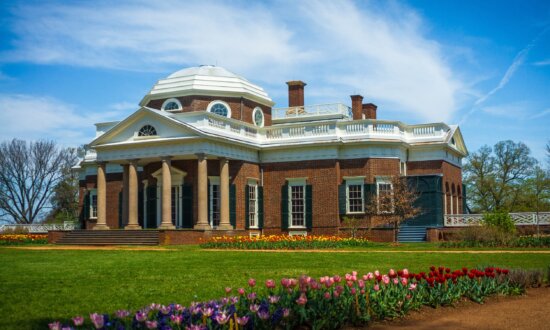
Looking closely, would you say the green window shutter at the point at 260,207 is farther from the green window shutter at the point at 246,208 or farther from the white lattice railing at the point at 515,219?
the white lattice railing at the point at 515,219

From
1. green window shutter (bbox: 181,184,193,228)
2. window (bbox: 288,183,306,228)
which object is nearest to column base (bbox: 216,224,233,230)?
green window shutter (bbox: 181,184,193,228)

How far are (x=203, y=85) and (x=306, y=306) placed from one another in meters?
30.3

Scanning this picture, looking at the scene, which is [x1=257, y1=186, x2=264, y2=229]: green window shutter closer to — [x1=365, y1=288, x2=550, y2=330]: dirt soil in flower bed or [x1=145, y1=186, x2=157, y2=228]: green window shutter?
[x1=145, y1=186, x2=157, y2=228]: green window shutter

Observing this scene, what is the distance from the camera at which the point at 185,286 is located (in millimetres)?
12492

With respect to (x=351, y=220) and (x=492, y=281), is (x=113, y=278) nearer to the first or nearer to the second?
(x=492, y=281)

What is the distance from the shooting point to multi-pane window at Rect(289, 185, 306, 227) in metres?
35.8

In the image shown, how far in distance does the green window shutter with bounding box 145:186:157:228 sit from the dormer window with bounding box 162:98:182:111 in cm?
488

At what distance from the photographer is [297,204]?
3597cm

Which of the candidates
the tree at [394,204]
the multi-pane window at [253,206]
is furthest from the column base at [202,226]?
the tree at [394,204]

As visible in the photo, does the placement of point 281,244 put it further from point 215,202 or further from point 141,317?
point 141,317

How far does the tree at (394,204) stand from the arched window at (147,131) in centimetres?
1209

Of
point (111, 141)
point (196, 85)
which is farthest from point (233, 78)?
point (111, 141)

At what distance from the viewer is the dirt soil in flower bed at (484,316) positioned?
8.84 metres

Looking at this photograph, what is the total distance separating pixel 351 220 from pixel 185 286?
68.6 ft
